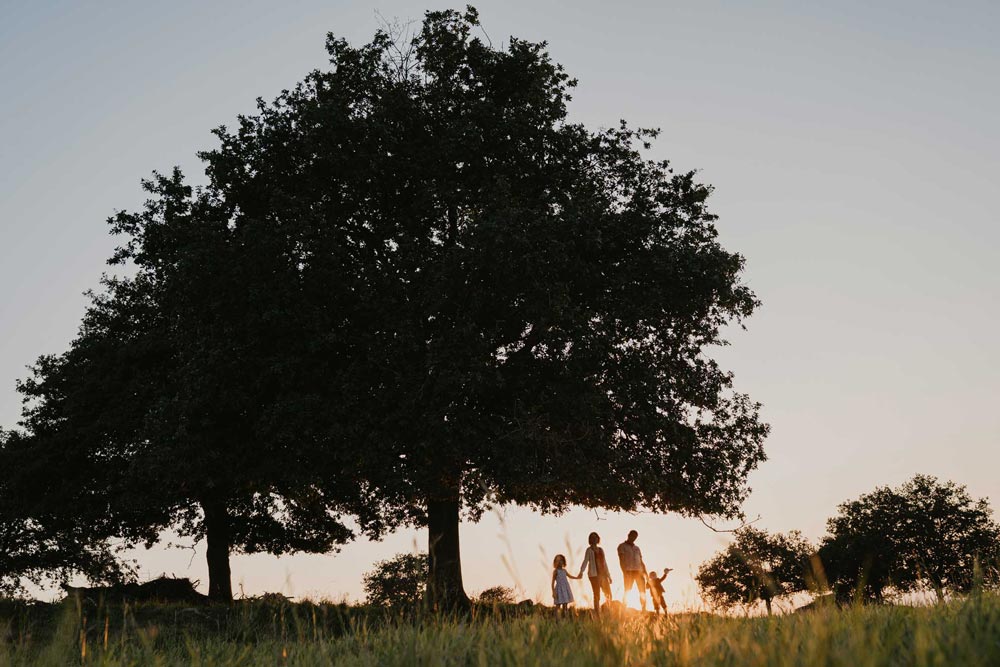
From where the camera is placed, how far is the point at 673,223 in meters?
22.3

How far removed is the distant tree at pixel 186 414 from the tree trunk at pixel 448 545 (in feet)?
8.93

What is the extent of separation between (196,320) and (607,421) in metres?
11.6

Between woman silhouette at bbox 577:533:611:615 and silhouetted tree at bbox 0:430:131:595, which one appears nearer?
woman silhouette at bbox 577:533:611:615

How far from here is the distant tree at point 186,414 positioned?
67.2ft

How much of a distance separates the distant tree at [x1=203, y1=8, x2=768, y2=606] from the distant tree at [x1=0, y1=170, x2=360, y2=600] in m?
1.06

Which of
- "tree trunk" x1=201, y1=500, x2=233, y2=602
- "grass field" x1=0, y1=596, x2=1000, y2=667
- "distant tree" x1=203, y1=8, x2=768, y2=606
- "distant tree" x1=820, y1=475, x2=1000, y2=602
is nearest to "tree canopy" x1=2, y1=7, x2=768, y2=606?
"distant tree" x1=203, y1=8, x2=768, y2=606

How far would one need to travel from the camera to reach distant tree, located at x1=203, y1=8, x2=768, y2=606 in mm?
19375

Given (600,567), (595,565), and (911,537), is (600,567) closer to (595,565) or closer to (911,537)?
(595,565)

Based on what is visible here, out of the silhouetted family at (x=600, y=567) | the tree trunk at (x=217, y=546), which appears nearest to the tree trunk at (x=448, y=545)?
the silhouetted family at (x=600, y=567)

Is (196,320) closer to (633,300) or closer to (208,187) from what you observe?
(208,187)

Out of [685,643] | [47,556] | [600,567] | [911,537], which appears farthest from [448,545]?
[911,537]

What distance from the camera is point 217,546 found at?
98.6 feet

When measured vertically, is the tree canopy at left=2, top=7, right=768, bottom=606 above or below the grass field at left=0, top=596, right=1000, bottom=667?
above

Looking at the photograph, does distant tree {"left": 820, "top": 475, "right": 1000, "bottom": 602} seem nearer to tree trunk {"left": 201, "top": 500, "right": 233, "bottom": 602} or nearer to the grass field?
tree trunk {"left": 201, "top": 500, "right": 233, "bottom": 602}
